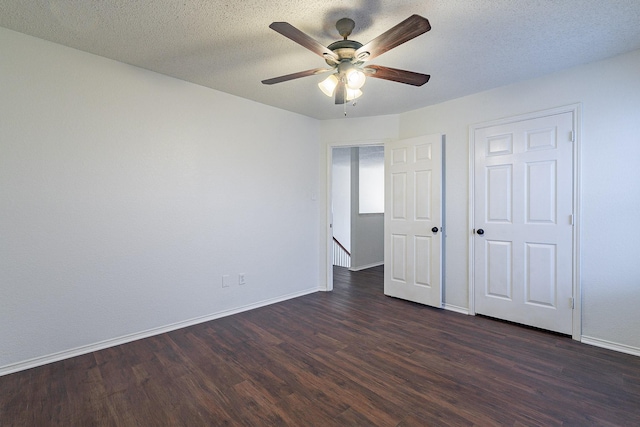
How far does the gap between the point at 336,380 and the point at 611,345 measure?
244 cm

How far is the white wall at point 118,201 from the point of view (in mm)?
2227

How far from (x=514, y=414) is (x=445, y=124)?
Answer: 117 inches

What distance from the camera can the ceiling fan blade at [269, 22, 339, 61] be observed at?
5.14 feet

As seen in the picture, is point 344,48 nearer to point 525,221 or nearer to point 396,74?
point 396,74

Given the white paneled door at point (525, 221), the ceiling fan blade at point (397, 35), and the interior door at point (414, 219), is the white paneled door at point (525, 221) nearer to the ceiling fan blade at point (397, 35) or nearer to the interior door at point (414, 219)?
the interior door at point (414, 219)

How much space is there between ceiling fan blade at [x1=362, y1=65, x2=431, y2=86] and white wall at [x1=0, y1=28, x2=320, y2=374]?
1914 mm

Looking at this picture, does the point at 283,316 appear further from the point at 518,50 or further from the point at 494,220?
the point at 518,50

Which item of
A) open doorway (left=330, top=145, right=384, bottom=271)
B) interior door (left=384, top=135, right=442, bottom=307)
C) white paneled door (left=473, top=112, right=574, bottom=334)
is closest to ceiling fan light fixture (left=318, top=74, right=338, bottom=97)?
interior door (left=384, top=135, right=442, bottom=307)

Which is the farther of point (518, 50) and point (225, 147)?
point (225, 147)

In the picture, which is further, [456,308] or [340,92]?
[456,308]

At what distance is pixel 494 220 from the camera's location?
3227mm

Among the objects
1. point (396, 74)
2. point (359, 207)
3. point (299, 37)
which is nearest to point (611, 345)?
point (396, 74)

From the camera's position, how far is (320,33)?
2.17 metres

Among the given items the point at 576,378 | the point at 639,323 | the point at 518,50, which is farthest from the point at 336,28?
the point at 639,323
